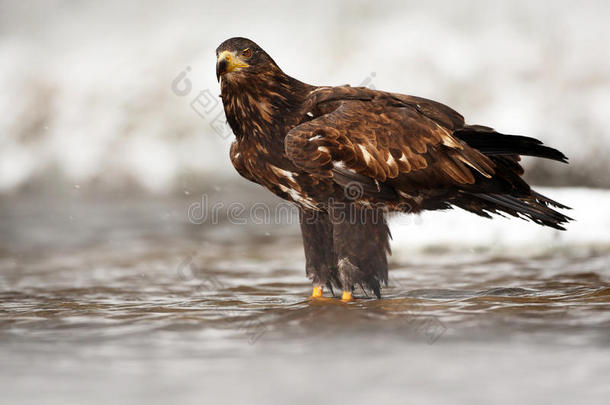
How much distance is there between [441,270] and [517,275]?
34.3 inches

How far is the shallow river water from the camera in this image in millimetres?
4047

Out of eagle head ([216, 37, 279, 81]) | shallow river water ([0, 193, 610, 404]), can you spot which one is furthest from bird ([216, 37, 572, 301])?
shallow river water ([0, 193, 610, 404])

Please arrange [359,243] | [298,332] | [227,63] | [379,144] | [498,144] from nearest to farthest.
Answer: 1. [298,332]
2. [227,63]
3. [379,144]
4. [359,243]
5. [498,144]

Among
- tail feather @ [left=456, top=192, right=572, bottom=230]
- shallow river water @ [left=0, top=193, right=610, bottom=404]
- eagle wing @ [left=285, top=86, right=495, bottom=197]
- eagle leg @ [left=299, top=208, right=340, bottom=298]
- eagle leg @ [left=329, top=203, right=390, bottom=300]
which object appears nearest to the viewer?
shallow river water @ [left=0, top=193, right=610, bottom=404]

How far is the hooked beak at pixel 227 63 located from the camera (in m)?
6.03

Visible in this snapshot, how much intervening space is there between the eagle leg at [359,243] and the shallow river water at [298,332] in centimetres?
23

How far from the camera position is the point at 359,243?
6258 millimetres

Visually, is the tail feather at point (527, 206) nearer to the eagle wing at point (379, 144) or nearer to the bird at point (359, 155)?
the bird at point (359, 155)

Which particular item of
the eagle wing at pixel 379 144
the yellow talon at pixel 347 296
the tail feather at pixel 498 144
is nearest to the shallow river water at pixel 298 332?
the yellow talon at pixel 347 296

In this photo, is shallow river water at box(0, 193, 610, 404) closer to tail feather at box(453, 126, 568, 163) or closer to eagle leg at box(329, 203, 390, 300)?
eagle leg at box(329, 203, 390, 300)

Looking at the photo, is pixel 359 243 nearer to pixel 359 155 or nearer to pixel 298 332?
pixel 359 155

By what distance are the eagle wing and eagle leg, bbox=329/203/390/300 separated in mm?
234

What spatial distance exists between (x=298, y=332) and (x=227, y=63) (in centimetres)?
204

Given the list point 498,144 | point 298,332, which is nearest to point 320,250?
point 298,332
